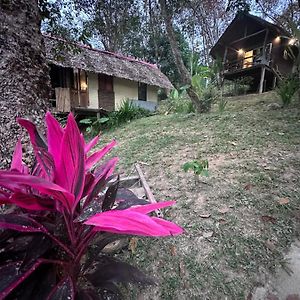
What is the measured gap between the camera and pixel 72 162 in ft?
2.19

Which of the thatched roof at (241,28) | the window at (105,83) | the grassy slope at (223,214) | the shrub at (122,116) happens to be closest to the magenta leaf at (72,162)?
the grassy slope at (223,214)

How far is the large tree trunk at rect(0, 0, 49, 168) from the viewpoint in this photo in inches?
49.5

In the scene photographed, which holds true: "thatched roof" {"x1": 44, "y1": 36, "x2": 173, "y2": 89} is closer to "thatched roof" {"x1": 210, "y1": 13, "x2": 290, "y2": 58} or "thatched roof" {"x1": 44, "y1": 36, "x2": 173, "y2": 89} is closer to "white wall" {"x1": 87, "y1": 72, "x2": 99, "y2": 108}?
"white wall" {"x1": 87, "y1": 72, "x2": 99, "y2": 108}

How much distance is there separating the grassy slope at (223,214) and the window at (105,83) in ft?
25.5

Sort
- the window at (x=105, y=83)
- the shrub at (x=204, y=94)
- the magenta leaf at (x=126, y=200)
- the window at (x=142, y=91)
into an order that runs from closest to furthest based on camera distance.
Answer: the magenta leaf at (x=126, y=200) → the shrub at (x=204, y=94) → the window at (x=105, y=83) → the window at (x=142, y=91)

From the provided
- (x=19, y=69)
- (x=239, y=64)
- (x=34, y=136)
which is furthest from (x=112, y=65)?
(x=34, y=136)

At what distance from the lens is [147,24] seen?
46.1 ft

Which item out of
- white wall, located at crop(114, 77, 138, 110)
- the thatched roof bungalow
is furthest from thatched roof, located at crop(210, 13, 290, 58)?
white wall, located at crop(114, 77, 138, 110)

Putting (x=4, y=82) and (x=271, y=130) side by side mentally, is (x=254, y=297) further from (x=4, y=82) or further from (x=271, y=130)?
(x=271, y=130)

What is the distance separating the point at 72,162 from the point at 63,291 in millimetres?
352

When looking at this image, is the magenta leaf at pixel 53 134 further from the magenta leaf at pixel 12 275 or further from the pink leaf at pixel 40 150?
→ the magenta leaf at pixel 12 275

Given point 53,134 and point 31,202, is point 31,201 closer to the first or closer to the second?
point 31,202

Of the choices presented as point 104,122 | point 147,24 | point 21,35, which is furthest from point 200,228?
point 147,24

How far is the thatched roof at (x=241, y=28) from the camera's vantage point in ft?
A: 34.5
